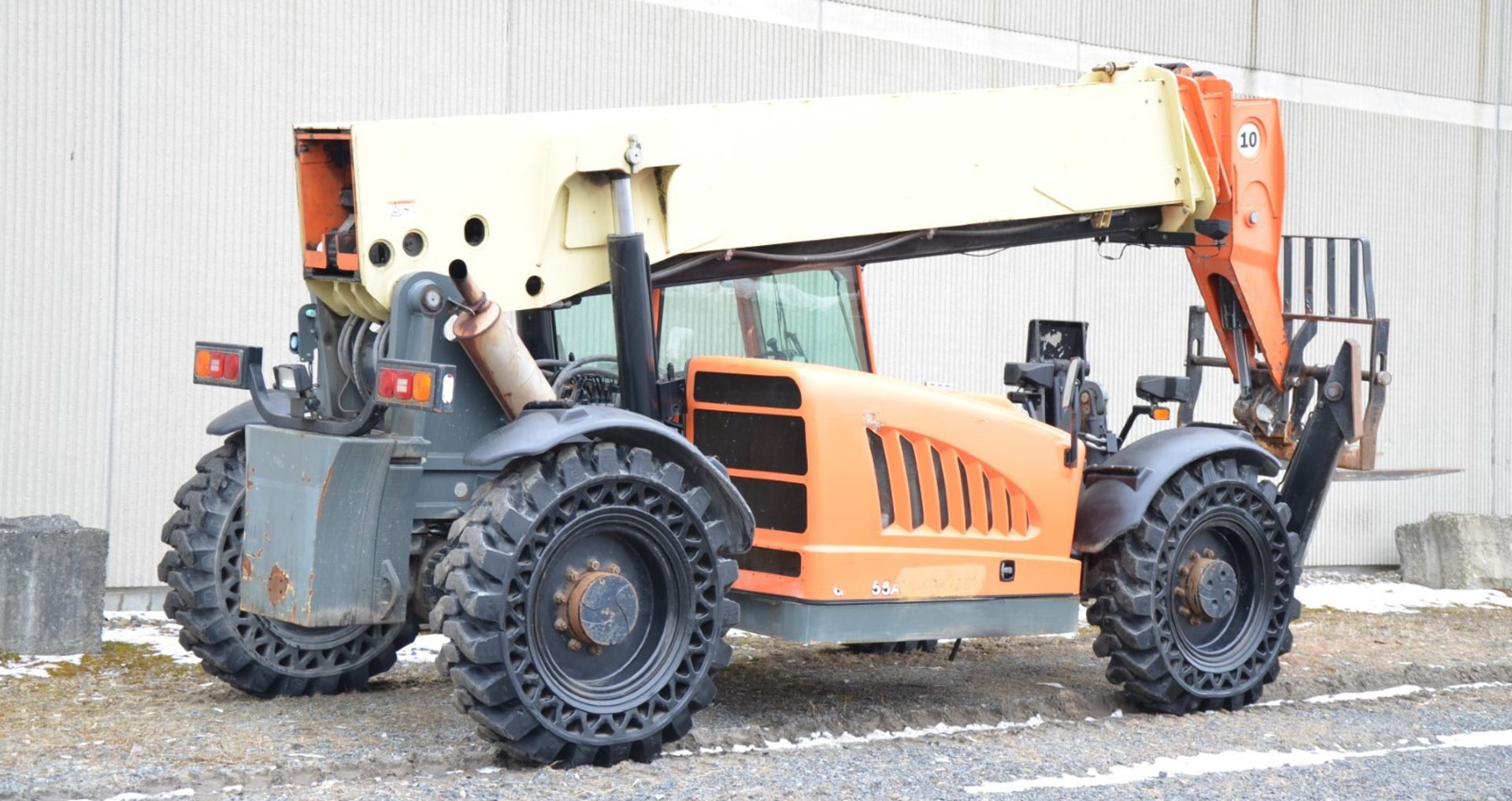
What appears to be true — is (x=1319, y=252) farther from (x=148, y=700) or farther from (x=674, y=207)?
(x=148, y=700)

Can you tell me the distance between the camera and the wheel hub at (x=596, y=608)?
6.52 meters

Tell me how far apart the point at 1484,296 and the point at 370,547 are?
13.4 m

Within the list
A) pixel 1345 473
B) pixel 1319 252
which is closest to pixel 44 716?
pixel 1345 473

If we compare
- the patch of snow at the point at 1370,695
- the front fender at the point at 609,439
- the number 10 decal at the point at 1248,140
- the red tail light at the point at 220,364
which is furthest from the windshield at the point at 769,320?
the patch of snow at the point at 1370,695

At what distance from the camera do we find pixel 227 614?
7.67 m

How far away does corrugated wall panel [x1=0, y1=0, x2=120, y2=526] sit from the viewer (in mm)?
10406

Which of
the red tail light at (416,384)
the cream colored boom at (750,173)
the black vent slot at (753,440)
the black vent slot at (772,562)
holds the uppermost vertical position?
the cream colored boom at (750,173)

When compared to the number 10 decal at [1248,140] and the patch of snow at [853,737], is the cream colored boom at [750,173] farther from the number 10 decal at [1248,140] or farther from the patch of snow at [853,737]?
the patch of snow at [853,737]

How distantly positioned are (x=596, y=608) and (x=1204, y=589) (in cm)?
327

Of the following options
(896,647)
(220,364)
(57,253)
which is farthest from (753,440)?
(57,253)

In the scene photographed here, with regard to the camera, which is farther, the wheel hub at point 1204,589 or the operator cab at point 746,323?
the wheel hub at point 1204,589

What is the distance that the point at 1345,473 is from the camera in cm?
933

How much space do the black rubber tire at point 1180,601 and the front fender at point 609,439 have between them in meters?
2.06

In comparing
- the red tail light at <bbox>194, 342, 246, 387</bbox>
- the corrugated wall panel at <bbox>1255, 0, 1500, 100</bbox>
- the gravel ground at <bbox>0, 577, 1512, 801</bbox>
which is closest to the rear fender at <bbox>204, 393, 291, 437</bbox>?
the red tail light at <bbox>194, 342, 246, 387</bbox>
